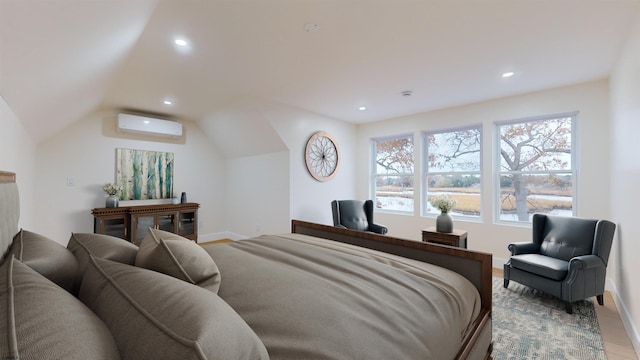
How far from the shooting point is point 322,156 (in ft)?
16.0

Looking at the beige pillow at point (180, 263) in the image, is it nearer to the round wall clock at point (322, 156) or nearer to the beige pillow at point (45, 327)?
the beige pillow at point (45, 327)

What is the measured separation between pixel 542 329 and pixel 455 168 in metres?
2.67

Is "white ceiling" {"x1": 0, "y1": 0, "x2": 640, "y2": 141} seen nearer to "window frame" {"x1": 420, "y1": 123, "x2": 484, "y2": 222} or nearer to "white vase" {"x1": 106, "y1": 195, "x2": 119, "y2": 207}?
"window frame" {"x1": 420, "y1": 123, "x2": 484, "y2": 222}

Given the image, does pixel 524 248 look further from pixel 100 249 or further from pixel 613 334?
pixel 100 249

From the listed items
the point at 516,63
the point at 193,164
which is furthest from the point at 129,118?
the point at 516,63

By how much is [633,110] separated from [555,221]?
1380mm

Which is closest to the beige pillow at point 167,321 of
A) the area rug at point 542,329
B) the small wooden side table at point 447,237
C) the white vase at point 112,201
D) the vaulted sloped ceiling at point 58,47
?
the vaulted sloped ceiling at point 58,47

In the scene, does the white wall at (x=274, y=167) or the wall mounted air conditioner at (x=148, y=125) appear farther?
the white wall at (x=274, y=167)

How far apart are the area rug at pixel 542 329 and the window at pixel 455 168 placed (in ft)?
5.40

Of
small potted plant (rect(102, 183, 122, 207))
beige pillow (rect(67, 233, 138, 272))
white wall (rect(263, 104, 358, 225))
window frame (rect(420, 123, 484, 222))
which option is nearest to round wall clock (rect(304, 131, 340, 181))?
white wall (rect(263, 104, 358, 225))

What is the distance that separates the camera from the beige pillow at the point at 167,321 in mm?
543

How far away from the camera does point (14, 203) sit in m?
1.30

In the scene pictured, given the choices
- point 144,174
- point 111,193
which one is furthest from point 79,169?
point 144,174

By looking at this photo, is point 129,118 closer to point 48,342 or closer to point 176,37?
point 176,37
